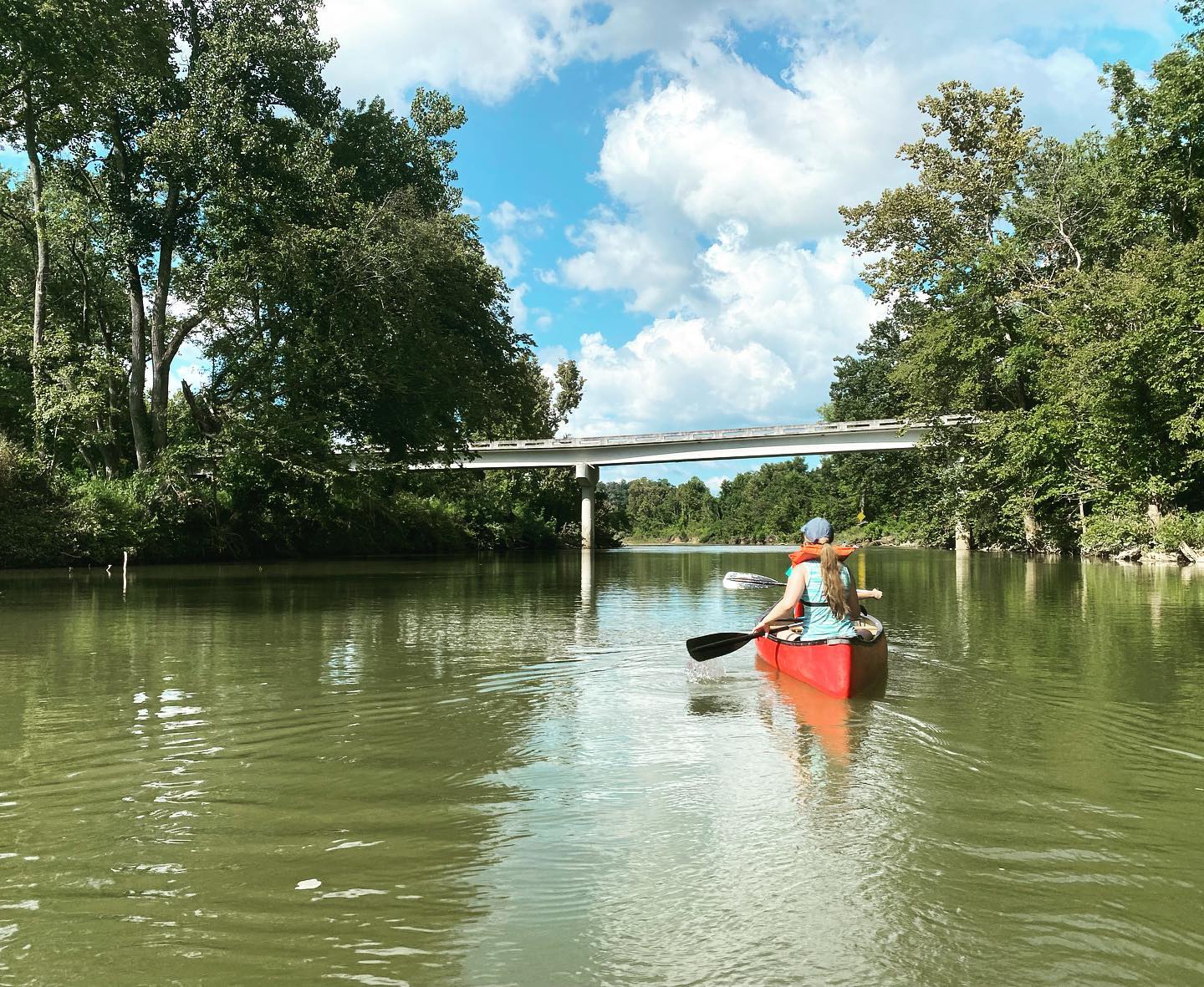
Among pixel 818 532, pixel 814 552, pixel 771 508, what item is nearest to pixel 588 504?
pixel 771 508

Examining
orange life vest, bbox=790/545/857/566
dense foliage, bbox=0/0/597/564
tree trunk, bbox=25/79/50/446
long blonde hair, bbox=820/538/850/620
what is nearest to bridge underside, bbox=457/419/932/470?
dense foliage, bbox=0/0/597/564

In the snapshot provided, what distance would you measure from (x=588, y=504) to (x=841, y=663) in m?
56.0

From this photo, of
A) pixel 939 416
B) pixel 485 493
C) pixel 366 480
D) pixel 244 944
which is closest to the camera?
pixel 244 944

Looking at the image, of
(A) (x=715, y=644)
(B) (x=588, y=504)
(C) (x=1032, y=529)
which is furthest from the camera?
(B) (x=588, y=504)

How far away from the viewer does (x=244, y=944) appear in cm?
366

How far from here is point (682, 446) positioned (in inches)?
2328

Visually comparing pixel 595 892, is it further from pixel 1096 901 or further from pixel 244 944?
pixel 1096 901

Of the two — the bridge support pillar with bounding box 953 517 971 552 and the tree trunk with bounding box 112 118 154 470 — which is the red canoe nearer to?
the tree trunk with bounding box 112 118 154 470

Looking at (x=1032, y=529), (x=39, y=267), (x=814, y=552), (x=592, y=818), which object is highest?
(x=39, y=267)

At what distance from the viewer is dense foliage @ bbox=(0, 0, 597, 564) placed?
2670 centimetres

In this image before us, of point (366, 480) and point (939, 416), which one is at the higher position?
point (939, 416)

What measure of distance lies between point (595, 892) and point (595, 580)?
23006 millimetres

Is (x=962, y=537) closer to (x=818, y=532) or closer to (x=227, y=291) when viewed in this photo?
→ (x=227, y=291)

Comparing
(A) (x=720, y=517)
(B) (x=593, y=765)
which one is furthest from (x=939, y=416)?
(A) (x=720, y=517)
